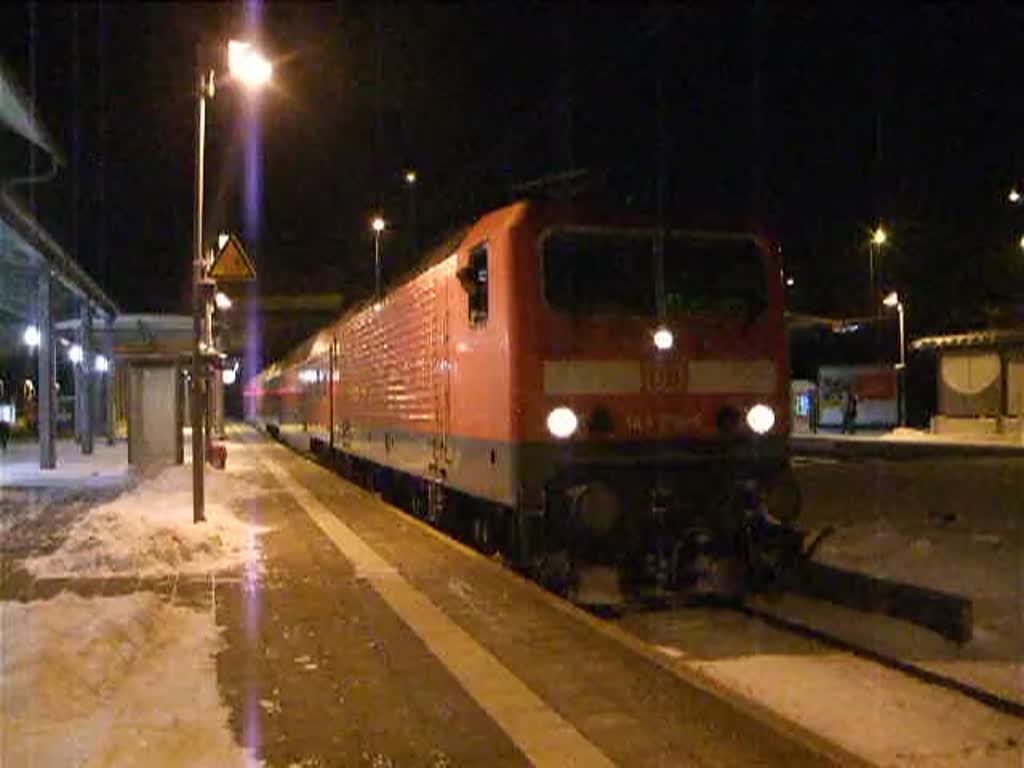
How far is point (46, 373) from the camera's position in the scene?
2627 centimetres

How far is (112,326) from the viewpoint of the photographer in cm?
4169

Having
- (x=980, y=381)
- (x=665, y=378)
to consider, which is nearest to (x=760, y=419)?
(x=665, y=378)

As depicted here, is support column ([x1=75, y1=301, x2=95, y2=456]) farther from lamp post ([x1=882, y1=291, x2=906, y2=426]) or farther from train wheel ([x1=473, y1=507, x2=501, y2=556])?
lamp post ([x1=882, y1=291, x2=906, y2=426])

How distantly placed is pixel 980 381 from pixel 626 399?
107ft

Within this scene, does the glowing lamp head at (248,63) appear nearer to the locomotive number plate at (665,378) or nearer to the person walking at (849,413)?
the locomotive number plate at (665,378)

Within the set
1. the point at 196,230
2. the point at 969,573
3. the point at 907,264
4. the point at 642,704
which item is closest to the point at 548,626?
the point at 642,704

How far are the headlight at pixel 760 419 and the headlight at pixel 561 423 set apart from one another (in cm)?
165

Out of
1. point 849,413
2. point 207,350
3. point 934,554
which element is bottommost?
point 934,554

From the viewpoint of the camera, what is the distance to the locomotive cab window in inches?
400

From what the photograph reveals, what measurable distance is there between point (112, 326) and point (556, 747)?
38.9 m

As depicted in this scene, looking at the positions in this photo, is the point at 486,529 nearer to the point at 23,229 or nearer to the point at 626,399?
the point at 626,399

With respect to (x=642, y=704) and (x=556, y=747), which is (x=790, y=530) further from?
(x=556, y=747)

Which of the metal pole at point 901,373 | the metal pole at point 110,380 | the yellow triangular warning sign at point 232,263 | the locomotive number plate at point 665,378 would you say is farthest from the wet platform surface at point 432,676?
the metal pole at point 901,373

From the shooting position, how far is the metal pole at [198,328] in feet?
48.3
